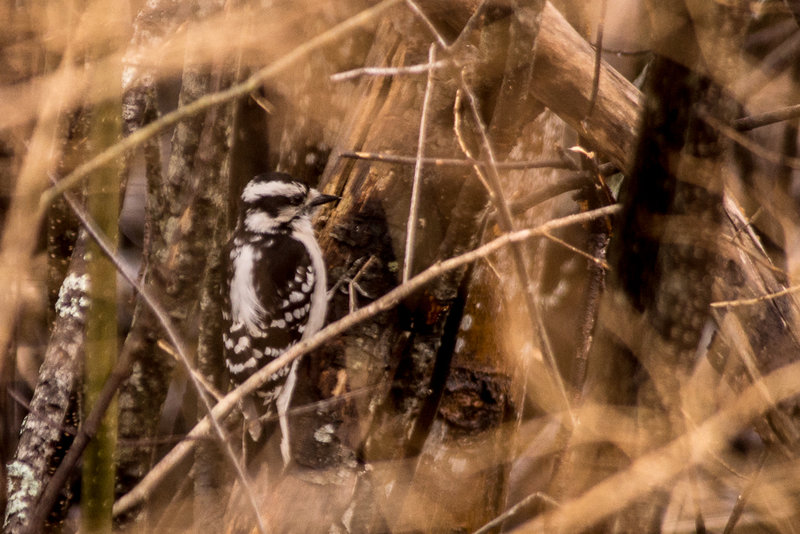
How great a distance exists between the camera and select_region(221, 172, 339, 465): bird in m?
3.41

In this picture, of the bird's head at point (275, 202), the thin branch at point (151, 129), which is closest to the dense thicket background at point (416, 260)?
the thin branch at point (151, 129)

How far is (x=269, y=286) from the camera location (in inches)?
143

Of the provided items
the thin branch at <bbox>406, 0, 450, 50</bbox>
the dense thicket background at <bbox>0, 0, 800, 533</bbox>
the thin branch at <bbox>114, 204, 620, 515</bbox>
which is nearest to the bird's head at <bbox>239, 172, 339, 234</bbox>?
the dense thicket background at <bbox>0, 0, 800, 533</bbox>

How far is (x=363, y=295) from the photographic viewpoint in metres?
2.59

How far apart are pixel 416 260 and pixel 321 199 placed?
81 cm

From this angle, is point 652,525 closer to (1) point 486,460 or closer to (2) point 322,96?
(1) point 486,460

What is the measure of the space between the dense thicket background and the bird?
152 mm

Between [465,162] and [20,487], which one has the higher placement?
[465,162]

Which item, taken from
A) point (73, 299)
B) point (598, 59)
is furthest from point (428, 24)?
point (73, 299)

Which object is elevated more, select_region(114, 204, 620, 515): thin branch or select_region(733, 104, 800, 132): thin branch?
select_region(733, 104, 800, 132): thin branch

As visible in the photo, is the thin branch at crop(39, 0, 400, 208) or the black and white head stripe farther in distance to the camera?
the black and white head stripe

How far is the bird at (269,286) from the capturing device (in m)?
3.41

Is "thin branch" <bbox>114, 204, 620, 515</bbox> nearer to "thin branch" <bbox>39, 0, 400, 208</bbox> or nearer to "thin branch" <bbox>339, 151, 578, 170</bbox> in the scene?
"thin branch" <bbox>339, 151, 578, 170</bbox>

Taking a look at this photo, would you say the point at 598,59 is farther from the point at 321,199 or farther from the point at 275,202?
the point at 275,202
